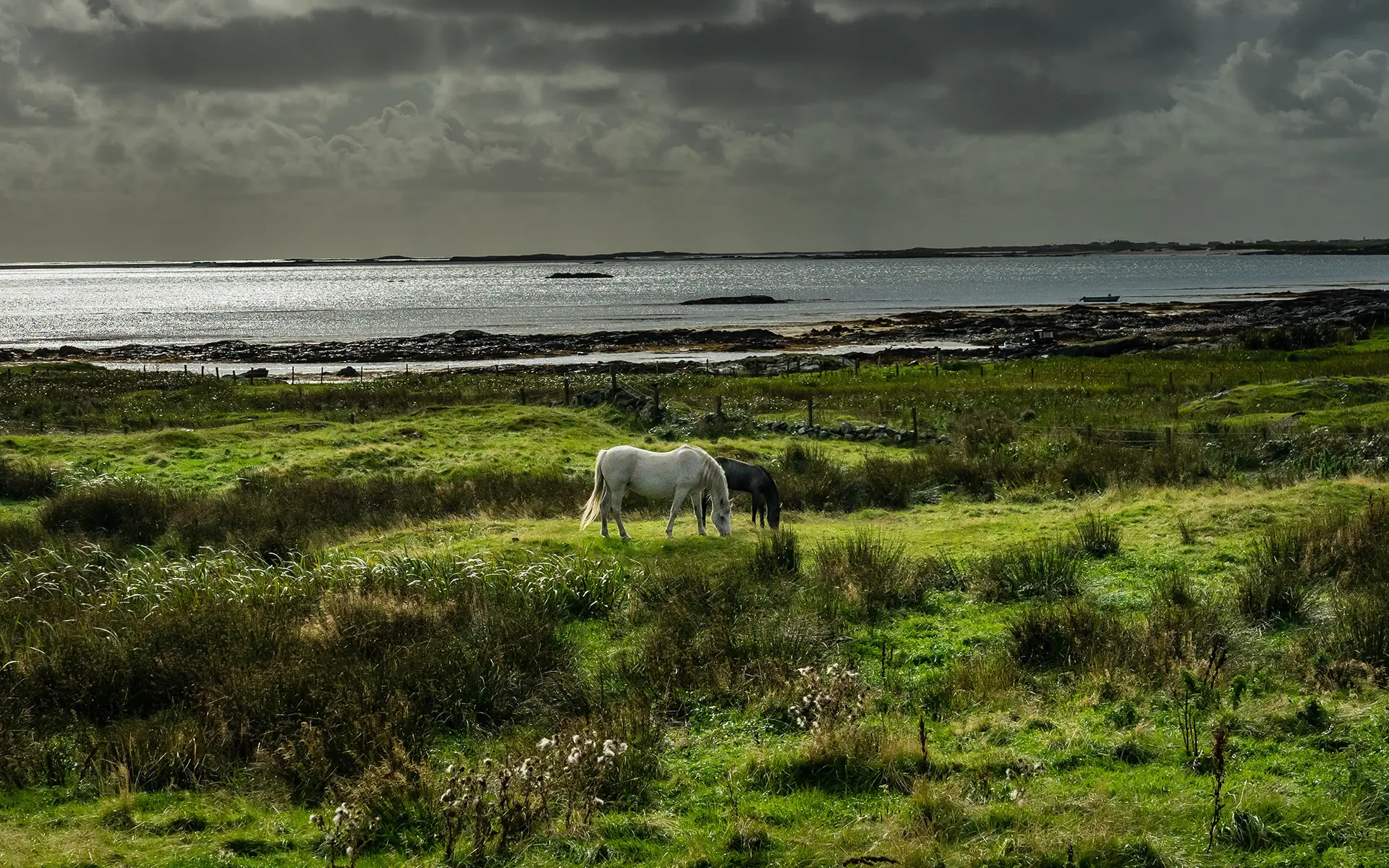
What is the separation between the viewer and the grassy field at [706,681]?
7.85 metres

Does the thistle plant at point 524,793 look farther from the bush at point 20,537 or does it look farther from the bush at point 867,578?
the bush at point 20,537

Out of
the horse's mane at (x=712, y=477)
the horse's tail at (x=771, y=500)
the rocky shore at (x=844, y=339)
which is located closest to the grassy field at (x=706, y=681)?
the horse's tail at (x=771, y=500)

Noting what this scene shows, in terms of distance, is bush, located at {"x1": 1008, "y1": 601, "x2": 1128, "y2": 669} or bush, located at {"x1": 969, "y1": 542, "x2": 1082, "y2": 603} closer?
bush, located at {"x1": 1008, "y1": 601, "x2": 1128, "y2": 669}

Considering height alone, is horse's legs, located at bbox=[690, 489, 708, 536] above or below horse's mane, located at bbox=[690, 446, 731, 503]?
below

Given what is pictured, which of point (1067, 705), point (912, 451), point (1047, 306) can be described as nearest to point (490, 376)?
point (912, 451)

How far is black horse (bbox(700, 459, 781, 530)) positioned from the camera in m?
19.6

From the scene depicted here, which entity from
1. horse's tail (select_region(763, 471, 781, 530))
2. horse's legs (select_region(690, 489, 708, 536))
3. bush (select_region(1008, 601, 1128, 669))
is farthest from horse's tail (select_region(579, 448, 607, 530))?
bush (select_region(1008, 601, 1128, 669))

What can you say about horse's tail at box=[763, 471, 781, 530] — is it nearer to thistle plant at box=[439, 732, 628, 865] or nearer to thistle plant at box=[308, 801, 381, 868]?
thistle plant at box=[439, 732, 628, 865]

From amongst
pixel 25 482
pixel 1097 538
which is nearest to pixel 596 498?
pixel 1097 538

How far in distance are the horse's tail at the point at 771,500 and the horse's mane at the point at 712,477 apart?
188cm

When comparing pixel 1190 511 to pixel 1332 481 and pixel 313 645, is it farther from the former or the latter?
pixel 313 645

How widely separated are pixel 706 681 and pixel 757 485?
28.6 feet

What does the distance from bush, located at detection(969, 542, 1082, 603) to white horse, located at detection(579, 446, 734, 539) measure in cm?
481

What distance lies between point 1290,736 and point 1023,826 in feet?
10.1
